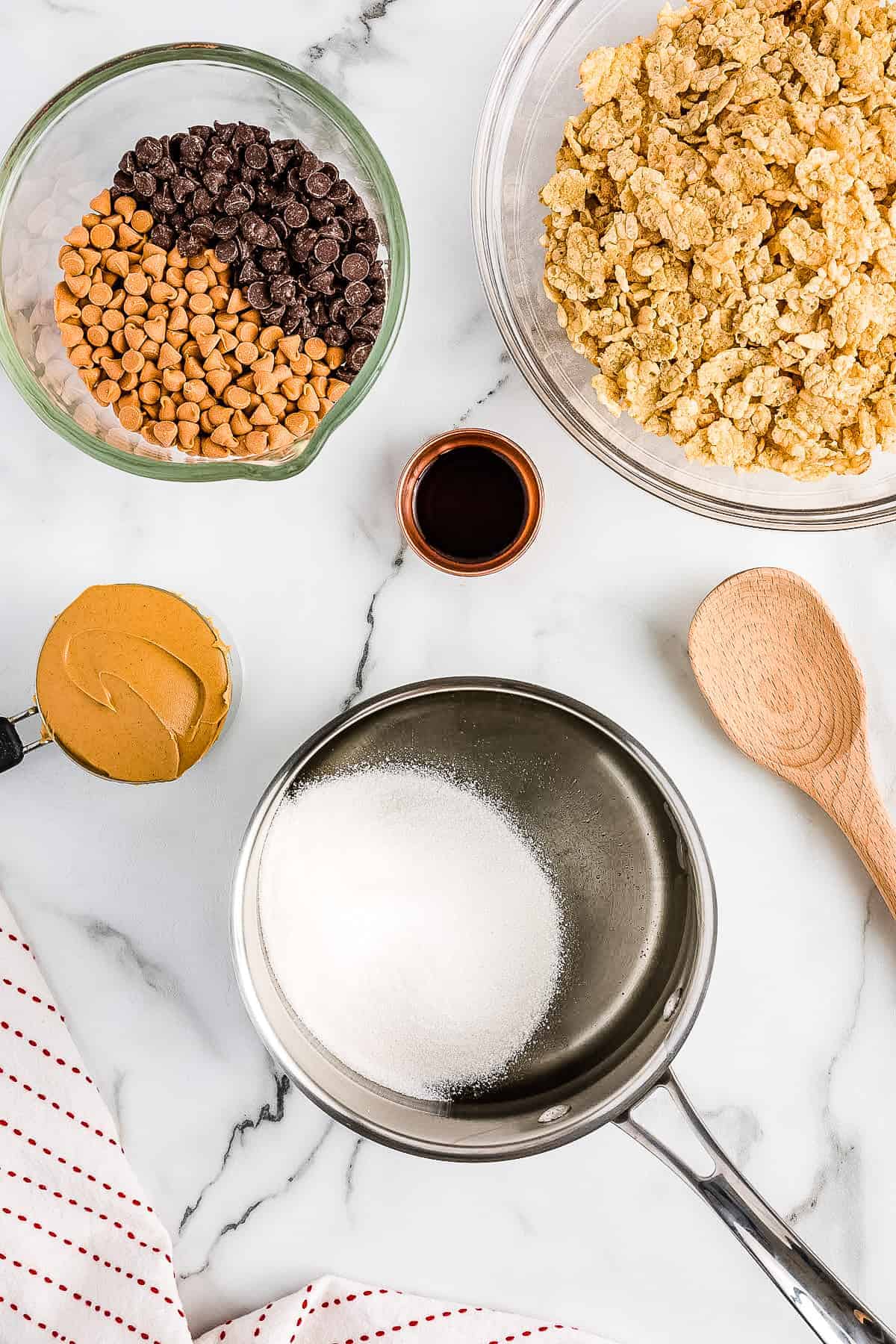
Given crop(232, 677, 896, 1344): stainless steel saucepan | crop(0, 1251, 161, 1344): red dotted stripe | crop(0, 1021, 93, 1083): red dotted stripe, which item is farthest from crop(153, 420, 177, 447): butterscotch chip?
crop(0, 1251, 161, 1344): red dotted stripe

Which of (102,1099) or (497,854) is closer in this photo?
(497,854)

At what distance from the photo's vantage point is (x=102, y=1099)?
42.5 inches

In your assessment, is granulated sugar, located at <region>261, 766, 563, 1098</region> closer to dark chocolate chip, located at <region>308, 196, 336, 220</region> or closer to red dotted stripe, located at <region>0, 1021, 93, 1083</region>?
red dotted stripe, located at <region>0, 1021, 93, 1083</region>

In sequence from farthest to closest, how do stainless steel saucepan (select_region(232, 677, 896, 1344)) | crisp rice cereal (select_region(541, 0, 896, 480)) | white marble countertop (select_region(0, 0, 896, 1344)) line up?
white marble countertop (select_region(0, 0, 896, 1344)), stainless steel saucepan (select_region(232, 677, 896, 1344)), crisp rice cereal (select_region(541, 0, 896, 480))

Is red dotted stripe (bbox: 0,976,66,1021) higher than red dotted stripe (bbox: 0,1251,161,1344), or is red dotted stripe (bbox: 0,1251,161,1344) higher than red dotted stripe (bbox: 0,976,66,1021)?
red dotted stripe (bbox: 0,976,66,1021)

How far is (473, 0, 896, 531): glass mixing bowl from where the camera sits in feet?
3.15

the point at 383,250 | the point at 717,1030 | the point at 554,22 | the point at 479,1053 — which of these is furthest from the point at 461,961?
the point at 554,22

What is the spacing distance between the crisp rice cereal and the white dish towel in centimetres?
86

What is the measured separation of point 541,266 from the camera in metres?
1.00

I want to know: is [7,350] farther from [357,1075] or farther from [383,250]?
[357,1075]

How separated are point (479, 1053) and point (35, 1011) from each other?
0.48 m

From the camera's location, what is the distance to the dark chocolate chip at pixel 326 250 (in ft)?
3.11

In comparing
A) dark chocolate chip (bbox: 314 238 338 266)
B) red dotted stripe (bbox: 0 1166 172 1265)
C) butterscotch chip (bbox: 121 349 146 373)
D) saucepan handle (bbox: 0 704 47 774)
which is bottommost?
red dotted stripe (bbox: 0 1166 172 1265)

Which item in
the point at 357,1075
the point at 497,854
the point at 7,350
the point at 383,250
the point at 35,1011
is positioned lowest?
the point at 35,1011
